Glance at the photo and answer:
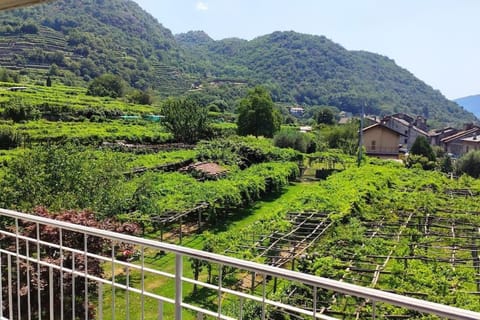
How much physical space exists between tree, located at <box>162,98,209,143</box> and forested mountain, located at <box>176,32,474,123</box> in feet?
190

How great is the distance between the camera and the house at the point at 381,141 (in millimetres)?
36344

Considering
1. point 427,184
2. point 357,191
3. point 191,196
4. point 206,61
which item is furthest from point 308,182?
point 206,61

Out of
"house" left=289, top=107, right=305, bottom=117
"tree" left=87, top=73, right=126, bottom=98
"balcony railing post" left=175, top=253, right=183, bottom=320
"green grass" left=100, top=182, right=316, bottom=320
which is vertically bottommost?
"green grass" left=100, top=182, right=316, bottom=320

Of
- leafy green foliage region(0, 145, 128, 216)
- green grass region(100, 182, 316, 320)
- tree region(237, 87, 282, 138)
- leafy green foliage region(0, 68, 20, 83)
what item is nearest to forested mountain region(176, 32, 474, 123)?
tree region(237, 87, 282, 138)

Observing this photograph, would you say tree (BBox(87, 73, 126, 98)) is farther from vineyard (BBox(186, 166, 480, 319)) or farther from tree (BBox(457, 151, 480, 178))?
vineyard (BBox(186, 166, 480, 319))

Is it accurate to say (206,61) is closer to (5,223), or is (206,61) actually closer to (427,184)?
(427,184)

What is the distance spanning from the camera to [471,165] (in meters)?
27.1

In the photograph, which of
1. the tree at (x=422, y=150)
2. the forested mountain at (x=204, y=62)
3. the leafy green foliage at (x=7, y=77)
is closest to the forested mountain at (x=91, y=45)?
the forested mountain at (x=204, y=62)

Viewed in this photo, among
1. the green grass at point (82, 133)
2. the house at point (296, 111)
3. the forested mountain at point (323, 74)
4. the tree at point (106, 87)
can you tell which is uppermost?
the forested mountain at point (323, 74)

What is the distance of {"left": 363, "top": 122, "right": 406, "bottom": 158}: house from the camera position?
119 feet

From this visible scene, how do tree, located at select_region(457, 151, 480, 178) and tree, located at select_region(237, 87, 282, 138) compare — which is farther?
tree, located at select_region(237, 87, 282, 138)

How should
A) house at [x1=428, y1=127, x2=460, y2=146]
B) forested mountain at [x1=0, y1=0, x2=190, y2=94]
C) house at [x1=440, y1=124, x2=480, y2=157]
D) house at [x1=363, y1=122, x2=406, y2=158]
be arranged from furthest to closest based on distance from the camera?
1. forested mountain at [x1=0, y1=0, x2=190, y2=94]
2. house at [x1=428, y1=127, x2=460, y2=146]
3. house at [x1=440, y1=124, x2=480, y2=157]
4. house at [x1=363, y1=122, x2=406, y2=158]

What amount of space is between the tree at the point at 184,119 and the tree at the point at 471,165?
17.6 meters

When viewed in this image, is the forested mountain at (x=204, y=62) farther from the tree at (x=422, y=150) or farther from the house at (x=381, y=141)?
the tree at (x=422, y=150)
